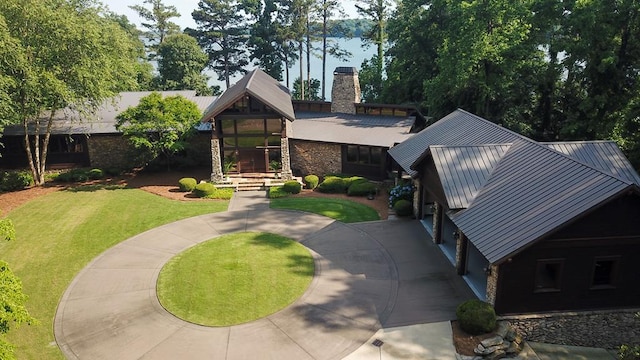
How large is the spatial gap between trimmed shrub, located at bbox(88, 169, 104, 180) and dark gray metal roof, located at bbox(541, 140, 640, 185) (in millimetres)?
29428

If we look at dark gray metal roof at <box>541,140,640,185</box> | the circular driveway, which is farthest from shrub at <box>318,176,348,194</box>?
dark gray metal roof at <box>541,140,640,185</box>

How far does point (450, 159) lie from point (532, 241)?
6191 mm

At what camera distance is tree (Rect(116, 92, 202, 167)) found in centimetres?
3033

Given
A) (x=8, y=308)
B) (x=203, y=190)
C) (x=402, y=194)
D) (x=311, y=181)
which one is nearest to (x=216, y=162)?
(x=203, y=190)

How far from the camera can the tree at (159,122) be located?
99.5 feet

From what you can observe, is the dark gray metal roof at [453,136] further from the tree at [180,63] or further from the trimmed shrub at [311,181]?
the tree at [180,63]

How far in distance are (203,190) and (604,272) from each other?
2204 cm

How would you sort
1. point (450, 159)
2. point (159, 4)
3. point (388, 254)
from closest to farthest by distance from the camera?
1. point (450, 159)
2. point (388, 254)
3. point (159, 4)

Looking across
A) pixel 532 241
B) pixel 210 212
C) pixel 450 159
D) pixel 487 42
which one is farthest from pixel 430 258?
pixel 487 42

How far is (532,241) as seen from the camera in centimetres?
1365

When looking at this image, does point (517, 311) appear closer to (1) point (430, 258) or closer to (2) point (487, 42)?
(1) point (430, 258)

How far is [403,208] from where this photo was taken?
961 inches

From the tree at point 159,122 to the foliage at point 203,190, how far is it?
3.69 m

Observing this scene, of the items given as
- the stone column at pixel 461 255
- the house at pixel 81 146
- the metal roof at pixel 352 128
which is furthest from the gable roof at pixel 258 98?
the stone column at pixel 461 255
